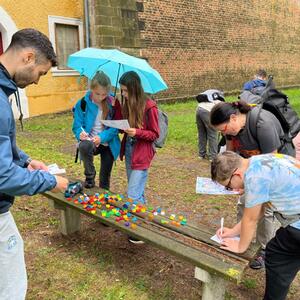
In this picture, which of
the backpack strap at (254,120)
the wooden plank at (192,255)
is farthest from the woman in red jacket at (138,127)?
the backpack strap at (254,120)

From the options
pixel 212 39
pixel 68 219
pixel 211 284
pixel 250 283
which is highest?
pixel 212 39

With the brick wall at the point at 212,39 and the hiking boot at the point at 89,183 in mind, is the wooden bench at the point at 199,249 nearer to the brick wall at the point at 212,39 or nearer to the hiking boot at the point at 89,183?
the hiking boot at the point at 89,183

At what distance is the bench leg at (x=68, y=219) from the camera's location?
12.1 feet

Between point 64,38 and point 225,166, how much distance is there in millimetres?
10623

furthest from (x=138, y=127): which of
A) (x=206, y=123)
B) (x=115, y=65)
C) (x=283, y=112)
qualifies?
(x=206, y=123)

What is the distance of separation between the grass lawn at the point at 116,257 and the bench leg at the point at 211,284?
47cm

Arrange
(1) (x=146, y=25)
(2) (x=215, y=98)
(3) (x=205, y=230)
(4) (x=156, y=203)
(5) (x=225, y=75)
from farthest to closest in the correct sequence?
(5) (x=225, y=75) → (1) (x=146, y=25) → (2) (x=215, y=98) → (4) (x=156, y=203) → (3) (x=205, y=230)

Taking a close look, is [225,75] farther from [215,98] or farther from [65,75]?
[215,98]

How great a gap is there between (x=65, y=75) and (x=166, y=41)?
495 cm

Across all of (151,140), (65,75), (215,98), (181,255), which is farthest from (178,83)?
(181,255)

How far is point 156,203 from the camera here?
4840mm

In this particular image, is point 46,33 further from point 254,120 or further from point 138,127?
point 254,120

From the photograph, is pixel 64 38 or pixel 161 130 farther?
pixel 64 38

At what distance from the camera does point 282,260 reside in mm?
2424
